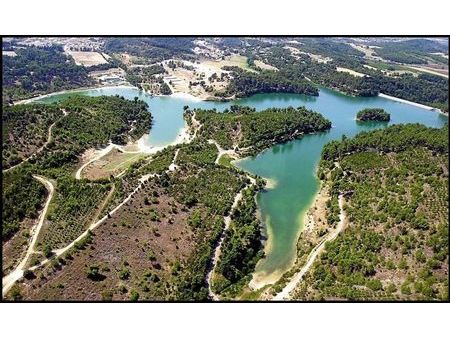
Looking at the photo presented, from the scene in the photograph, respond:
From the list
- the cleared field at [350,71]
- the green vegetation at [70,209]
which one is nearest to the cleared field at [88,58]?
the cleared field at [350,71]

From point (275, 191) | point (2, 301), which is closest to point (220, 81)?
point (275, 191)

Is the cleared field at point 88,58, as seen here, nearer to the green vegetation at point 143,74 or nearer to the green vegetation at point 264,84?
the green vegetation at point 143,74

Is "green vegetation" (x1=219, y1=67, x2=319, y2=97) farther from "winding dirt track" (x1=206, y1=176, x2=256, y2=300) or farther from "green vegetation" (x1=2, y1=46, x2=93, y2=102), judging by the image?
"winding dirt track" (x1=206, y1=176, x2=256, y2=300)

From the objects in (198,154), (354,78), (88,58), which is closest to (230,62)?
(354,78)

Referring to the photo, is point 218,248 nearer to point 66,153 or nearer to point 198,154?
point 198,154

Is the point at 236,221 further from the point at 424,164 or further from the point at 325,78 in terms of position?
the point at 325,78

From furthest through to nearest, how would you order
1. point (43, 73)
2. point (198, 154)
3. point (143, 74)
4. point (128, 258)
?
point (143, 74) < point (43, 73) < point (198, 154) < point (128, 258)

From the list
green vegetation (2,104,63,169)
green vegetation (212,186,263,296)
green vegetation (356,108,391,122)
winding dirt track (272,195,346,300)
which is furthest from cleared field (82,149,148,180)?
green vegetation (356,108,391,122)
